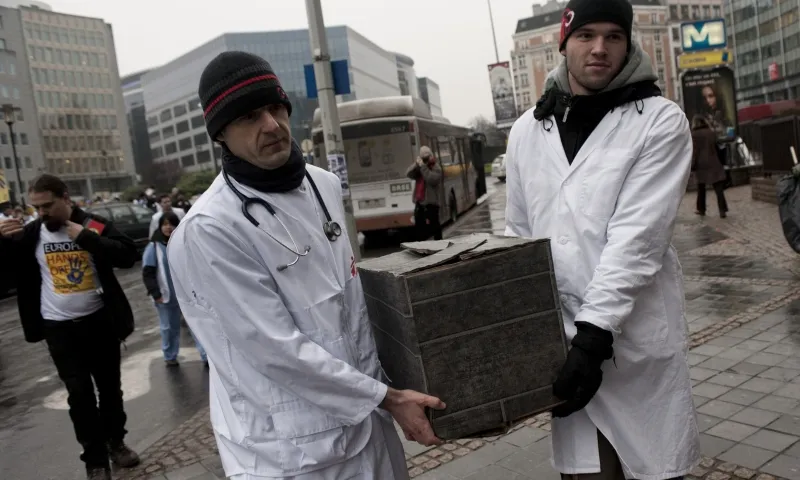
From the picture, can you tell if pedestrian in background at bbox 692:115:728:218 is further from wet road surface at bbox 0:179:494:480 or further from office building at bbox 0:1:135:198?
office building at bbox 0:1:135:198

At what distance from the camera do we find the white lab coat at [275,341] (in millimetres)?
1820

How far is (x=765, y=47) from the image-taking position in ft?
261

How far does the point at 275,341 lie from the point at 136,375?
654 centimetres

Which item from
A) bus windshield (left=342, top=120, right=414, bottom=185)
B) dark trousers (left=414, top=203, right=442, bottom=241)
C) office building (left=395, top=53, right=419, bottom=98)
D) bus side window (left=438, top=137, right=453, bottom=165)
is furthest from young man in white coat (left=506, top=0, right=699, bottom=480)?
office building (left=395, top=53, right=419, bottom=98)

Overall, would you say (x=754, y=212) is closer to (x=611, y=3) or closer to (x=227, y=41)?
(x=611, y=3)

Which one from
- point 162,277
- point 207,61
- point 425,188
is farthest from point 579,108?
point 207,61

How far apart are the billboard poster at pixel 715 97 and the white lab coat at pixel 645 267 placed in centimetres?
2262

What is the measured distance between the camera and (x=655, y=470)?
2.11m

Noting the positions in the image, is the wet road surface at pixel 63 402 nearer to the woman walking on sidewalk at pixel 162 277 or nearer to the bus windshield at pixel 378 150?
the woman walking on sidewalk at pixel 162 277

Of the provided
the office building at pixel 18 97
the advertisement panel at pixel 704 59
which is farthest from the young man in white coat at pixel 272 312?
the office building at pixel 18 97

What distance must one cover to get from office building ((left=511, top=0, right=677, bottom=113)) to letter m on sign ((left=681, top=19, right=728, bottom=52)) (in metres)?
88.6

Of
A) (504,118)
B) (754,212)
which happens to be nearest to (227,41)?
(504,118)

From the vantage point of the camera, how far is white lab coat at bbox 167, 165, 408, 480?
1820mm

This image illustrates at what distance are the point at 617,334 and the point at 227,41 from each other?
110 metres
